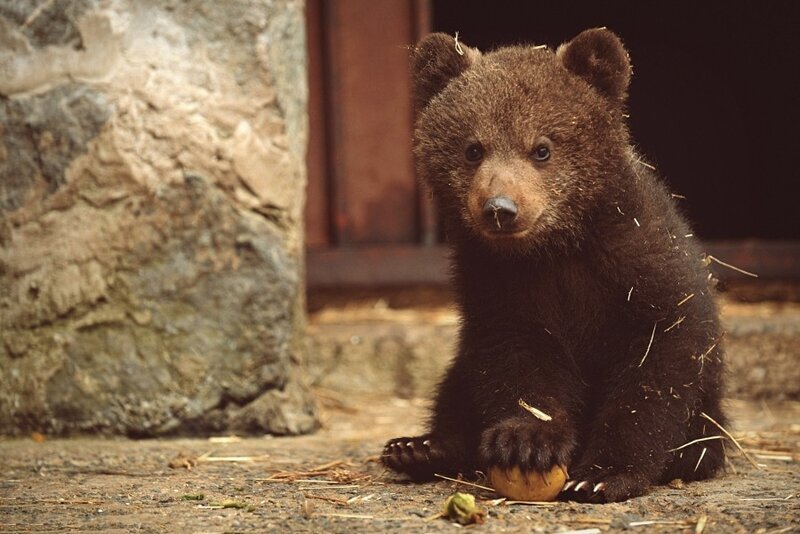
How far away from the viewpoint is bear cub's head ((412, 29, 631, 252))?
377 cm

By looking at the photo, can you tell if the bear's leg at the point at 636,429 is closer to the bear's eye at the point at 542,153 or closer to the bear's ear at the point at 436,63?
the bear's eye at the point at 542,153

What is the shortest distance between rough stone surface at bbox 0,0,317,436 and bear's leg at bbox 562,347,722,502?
212cm

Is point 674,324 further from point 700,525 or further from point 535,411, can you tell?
point 700,525

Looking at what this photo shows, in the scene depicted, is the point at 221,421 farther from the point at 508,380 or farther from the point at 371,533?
the point at 371,533

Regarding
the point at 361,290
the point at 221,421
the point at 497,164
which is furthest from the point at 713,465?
the point at 361,290

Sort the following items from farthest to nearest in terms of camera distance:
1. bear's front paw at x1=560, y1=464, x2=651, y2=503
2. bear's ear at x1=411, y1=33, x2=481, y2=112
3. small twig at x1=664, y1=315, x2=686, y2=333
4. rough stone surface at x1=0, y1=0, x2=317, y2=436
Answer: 1. rough stone surface at x1=0, y1=0, x2=317, y2=436
2. bear's ear at x1=411, y1=33, x2=481, y2=112
3. small twig at x1=664, y1=315, x2=686, y2=333
4. bear's front paw at x1=560, y1=464, x2=651, y2=503

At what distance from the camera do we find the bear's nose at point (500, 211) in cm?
364

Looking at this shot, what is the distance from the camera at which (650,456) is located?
11.8ft

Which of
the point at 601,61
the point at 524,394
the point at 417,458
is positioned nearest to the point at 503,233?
the point at 524,394

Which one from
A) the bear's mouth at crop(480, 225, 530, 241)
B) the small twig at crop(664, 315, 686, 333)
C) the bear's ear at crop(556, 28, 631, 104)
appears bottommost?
the small twig at crop(664, 315, 686, 333)


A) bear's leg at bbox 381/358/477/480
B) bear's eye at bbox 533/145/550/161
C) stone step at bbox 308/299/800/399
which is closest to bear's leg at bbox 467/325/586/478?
bear's leg at bbox 381/358/477/480

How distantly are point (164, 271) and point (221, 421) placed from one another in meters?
0.80

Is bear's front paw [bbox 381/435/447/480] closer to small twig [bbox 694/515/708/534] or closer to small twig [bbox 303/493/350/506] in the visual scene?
small twig [bbox 303/493/350/506]

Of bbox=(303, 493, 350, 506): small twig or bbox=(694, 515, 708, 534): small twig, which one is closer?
bbox=(694, 515, 708, 534): small twig
